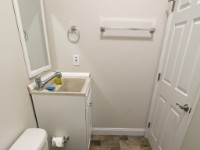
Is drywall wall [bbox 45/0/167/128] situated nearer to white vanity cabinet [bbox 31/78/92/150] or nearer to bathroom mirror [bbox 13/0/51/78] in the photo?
bathroom mirror [bbox 13/0/51/78]

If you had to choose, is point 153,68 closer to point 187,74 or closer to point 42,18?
point 187,74

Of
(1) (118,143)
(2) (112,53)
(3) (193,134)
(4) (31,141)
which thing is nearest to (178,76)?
(3) (193,134)

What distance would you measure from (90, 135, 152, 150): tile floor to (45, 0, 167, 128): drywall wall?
0.23 meters

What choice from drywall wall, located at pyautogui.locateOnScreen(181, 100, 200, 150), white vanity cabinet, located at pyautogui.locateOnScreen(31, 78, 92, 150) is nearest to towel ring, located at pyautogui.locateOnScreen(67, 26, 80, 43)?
white vanity cabinet, located at pyautogui.locateOnScreen(31, 78, 92, 150)

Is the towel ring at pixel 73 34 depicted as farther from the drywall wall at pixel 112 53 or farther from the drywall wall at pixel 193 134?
the drywall wall at pixel 193 134

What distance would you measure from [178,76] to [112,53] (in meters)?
0.82

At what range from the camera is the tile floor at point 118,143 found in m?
1.79

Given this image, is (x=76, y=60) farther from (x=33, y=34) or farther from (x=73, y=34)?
(x=33, y=34)

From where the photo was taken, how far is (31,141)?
940mm

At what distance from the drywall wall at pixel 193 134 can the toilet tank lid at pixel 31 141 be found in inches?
48.1

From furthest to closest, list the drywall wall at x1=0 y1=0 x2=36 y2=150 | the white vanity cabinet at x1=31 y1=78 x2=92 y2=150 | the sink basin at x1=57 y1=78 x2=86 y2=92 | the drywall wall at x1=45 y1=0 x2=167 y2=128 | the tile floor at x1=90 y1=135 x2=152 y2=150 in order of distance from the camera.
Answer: the tile floor at x1=90 y1=135 x2=152 y2=150, the sink basin at x1=57 y1=78 x2=86 y2=92, the drywall wall at x1=45 y1=0 x2=167 y2=128, the white vanity cabinet at x1=31 y1=78 x2=92 y2=150, the drywall wall at x1=0 y1=0 x2=36 y2=150

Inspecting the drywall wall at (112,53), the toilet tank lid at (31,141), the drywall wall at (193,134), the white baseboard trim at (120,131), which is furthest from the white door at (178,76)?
the toilet tank lid at (31,141)

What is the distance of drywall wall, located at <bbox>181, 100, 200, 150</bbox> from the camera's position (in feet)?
2.97

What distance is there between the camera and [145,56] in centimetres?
162
